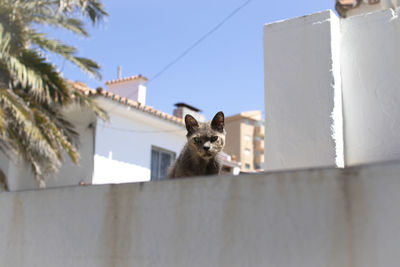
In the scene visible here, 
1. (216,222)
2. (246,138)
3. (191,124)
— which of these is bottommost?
(216,222)

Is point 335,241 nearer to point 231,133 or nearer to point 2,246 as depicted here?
point 2,246

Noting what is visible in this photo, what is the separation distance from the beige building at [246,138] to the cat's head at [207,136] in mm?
27308

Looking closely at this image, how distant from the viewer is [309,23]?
3928 mm

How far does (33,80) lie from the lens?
29.1ft

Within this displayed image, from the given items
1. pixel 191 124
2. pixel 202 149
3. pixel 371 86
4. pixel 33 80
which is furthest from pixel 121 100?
pixel 371 86

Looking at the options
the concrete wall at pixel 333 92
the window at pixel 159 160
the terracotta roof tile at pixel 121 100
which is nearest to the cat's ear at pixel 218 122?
the concrete wall at pixel 333 92

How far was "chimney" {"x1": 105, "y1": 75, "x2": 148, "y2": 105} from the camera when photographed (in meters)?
16.2

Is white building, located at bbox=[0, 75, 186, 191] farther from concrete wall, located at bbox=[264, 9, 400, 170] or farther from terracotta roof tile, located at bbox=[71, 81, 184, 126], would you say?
concrete wall, located at bbox=[264, 9, 400, 170]

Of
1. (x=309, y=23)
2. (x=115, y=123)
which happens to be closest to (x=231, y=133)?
(x=115, y=123)

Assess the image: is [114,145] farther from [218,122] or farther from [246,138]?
[246,138]

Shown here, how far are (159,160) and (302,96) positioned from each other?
12.4 meters

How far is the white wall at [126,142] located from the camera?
13.6m

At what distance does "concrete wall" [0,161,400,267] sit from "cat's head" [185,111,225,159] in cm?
128

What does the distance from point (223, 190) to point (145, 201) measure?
23.4 inches
